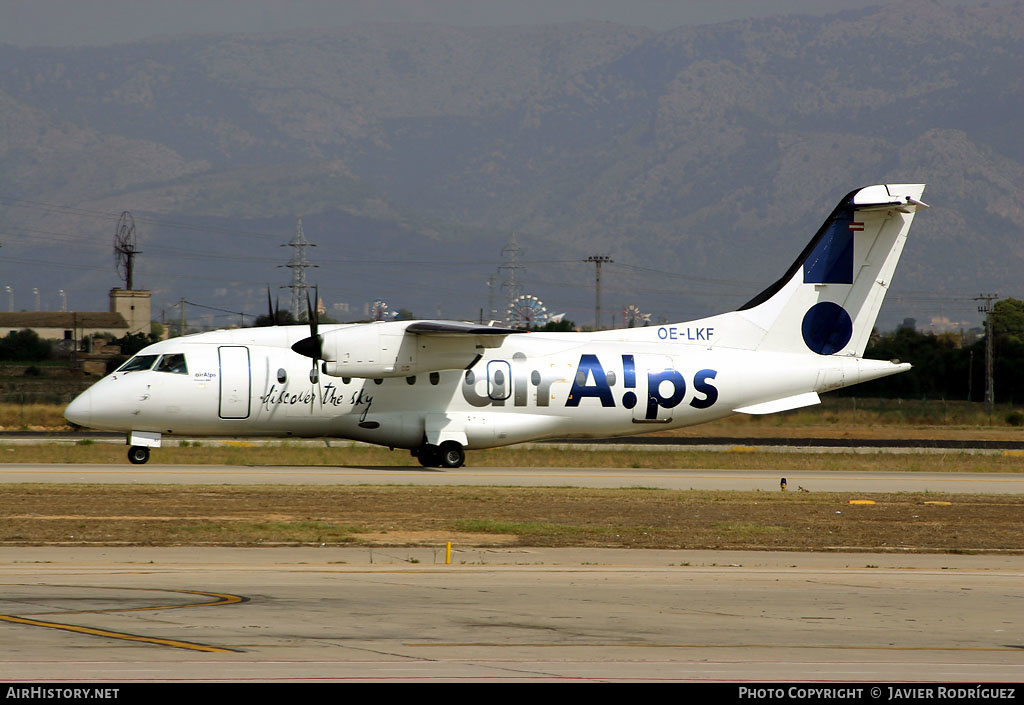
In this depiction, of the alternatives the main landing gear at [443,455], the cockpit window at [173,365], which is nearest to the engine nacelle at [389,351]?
the main landing gear at [443,455]

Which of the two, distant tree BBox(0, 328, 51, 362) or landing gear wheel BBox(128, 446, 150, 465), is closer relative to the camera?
landing gear wheel BBox(128, 446, 150, 465)

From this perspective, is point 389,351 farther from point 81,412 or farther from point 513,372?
point 81,412

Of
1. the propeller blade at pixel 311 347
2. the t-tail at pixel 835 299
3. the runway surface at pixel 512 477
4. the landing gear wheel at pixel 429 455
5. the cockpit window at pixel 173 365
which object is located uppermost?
the t-tail at pixel 835 299

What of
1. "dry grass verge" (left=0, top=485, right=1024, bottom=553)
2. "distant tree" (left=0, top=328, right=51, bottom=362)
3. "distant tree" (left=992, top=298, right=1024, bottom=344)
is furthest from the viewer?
"distant tree" (left=992, top=298, right=1024, bottom=344)

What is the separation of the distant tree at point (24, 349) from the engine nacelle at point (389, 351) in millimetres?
77376

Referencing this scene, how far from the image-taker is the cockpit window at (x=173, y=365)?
3169 cm

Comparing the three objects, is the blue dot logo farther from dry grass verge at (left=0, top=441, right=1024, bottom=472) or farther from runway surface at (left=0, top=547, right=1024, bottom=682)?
runway surface at (left=0, top=547, right=1024, bottom=682)

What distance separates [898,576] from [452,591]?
6460mm

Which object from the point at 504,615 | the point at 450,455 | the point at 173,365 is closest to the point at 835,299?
the point at 450,455

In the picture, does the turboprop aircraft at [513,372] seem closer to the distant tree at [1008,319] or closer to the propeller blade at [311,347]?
the propeller blade at [311,347]

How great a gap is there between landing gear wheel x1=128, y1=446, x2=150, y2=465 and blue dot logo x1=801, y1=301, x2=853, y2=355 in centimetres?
1833

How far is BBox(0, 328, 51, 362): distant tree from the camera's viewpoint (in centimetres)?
10044

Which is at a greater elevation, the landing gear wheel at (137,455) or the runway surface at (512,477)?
the landing gear wheel at (137,455)

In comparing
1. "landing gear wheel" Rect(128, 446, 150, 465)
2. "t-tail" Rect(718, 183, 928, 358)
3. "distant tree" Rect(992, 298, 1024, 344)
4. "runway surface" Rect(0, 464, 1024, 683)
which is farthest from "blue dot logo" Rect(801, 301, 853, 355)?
"distant tree" Rect(992, 298, 1024, 344)
